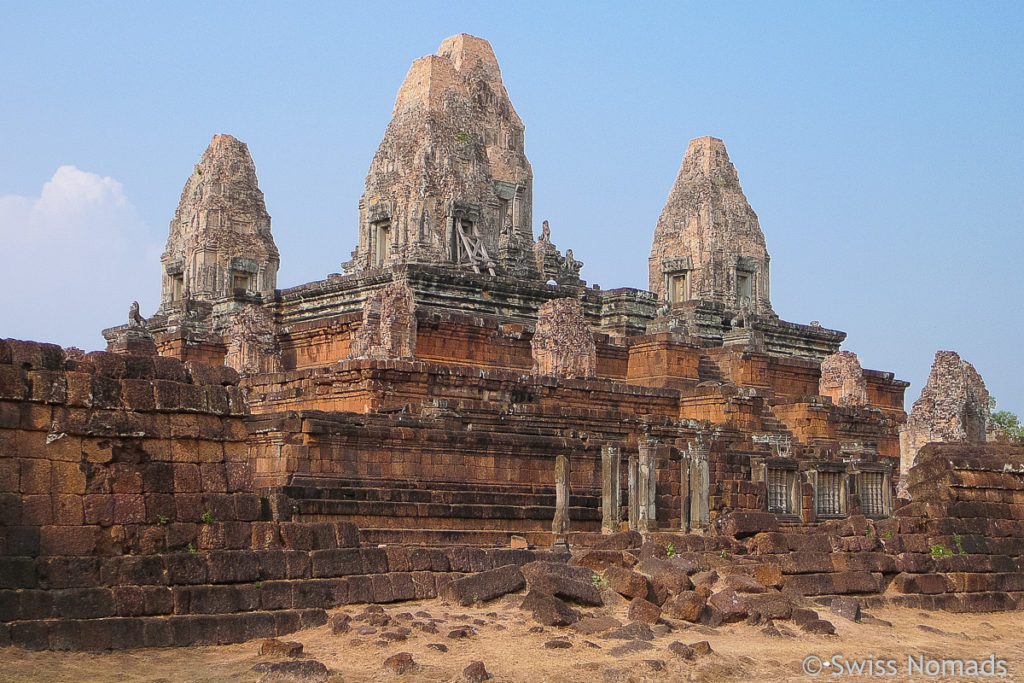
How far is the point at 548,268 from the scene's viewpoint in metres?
35.7

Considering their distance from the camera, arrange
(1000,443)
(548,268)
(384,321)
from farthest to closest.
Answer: (548,268) → (384,321) → (1000,443)

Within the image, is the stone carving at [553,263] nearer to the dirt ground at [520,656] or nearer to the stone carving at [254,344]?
the stone carving at [254,344]

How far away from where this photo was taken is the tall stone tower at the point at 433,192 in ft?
105

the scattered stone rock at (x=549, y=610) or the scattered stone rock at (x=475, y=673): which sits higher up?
the scattered stone rock at (x=549, y=610)

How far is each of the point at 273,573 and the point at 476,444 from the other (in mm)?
8142

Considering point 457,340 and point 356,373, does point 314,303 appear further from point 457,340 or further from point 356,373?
point 356,373

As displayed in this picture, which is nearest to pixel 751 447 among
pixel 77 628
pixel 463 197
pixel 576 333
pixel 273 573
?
pixel 576 333

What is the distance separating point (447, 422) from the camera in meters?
20.2

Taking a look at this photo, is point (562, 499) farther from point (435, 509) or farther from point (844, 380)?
point (844, 380)

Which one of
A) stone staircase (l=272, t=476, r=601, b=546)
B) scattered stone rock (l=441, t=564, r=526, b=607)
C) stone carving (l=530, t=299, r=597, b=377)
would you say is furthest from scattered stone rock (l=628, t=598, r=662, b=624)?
stone carving (l=530, t=299, r=597, b=377)

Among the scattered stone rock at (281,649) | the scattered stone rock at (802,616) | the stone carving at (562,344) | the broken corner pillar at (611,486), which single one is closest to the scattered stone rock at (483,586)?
the scattered stone rock at (281,649)

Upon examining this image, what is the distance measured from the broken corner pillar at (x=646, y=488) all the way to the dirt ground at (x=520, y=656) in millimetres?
4588

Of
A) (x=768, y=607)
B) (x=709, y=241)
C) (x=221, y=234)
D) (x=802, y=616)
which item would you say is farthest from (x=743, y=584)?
(x=221, y=234)

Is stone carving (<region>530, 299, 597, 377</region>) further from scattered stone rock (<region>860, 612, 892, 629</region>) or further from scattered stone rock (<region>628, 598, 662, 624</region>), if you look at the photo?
scattered stone rock (<region>628, 598, 662, 624</region>)
